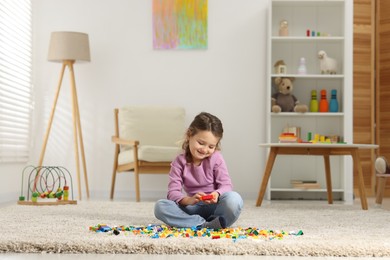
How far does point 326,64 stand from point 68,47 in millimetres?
2159

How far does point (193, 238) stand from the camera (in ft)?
7.70

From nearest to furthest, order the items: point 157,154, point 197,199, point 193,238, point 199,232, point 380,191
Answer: point 193,238 → point 199,232 → point 197,199 → point 380,191 → point 157,154

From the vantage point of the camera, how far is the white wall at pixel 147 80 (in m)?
5.55

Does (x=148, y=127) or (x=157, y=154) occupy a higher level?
(x=148, y=127)

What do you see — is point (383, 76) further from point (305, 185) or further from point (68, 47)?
point (68, 47)

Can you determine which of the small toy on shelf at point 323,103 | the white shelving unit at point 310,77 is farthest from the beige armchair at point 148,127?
the small toy on shelf at point 323,103

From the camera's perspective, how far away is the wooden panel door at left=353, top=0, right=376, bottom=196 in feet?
20.0

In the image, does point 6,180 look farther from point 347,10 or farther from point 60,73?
point 347,10

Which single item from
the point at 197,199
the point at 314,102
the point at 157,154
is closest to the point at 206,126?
the point at 197,199

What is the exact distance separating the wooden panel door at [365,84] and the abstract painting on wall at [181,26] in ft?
5.19

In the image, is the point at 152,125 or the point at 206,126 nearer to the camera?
the point at 206,126

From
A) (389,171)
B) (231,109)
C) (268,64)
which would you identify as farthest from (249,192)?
(389,171)

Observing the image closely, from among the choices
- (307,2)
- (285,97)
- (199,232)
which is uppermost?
(307,2)

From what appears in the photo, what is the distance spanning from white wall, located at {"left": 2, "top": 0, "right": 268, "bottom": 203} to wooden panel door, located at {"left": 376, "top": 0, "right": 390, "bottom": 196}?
1.31 m
